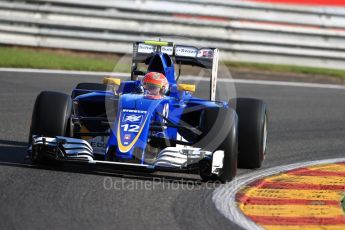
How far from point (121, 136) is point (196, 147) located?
746 mm

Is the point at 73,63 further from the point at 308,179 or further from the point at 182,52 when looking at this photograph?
the point at 308,179

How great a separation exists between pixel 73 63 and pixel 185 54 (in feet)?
23.3

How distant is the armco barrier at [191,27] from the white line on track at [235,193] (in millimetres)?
7633

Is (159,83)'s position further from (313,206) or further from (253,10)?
(253,10)

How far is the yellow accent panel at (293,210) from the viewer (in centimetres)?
713

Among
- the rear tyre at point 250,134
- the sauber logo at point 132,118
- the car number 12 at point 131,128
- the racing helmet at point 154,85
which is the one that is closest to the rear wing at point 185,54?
the rear tyre at point 250,134

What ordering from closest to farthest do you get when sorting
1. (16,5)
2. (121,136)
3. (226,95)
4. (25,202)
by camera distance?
(25,202)
(121,136)
(226,95)
(16,5)

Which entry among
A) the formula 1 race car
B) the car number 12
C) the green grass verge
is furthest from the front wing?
the green grass verge

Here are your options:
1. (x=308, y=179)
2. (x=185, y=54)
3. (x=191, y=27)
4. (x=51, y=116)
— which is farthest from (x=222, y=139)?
(x=191, y=27)

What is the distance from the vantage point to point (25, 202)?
22.6ft

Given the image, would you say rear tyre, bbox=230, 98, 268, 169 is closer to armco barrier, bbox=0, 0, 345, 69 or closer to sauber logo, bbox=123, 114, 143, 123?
sauber logo, bbox=123, 114, 143, 123

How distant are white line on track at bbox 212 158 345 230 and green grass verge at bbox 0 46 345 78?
751 centimetres

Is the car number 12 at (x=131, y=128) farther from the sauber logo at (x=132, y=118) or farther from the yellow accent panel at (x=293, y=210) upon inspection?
the yellow accent panel at (x=293, y=210)

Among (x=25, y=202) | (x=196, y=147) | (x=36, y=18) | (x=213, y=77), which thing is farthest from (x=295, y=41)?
(x=25, y=202)
